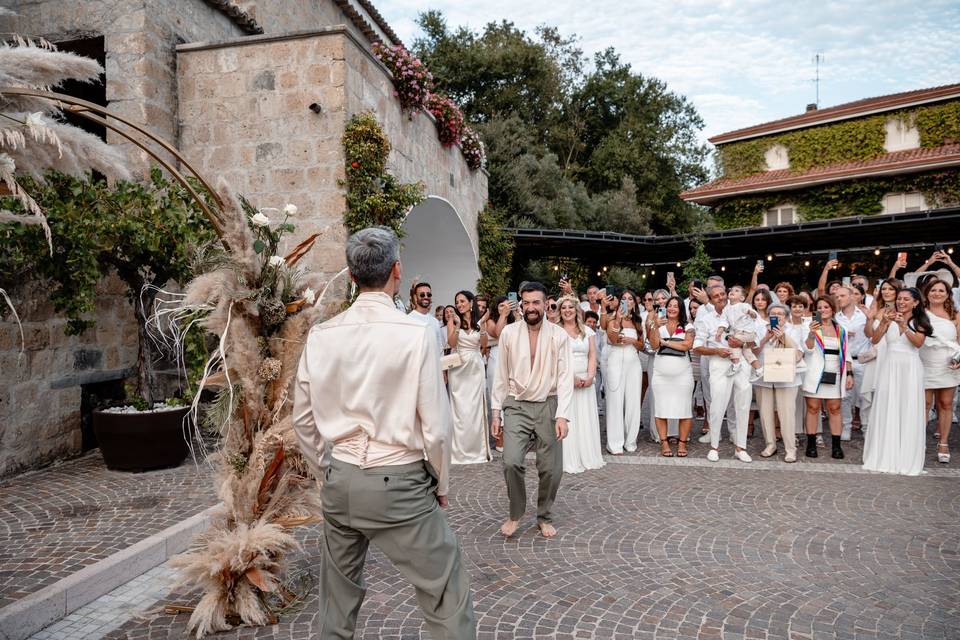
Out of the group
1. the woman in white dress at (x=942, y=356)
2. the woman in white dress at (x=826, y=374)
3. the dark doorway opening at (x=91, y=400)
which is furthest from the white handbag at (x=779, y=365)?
the dark doorway opening at (x=91, y=400)

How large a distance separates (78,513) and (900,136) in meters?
29.3

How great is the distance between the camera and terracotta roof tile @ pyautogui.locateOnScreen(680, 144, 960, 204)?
73.7ft

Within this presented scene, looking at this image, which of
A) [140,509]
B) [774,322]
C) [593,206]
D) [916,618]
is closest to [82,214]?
[140,509]

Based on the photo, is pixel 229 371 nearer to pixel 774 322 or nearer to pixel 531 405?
pixel 531 405

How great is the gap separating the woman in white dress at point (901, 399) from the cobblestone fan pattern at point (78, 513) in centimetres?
684

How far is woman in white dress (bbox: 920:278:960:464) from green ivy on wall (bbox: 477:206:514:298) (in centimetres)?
925

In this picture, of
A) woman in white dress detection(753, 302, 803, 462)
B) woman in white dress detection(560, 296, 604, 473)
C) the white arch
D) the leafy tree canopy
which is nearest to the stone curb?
woman in white dress detection(560, 296, 604, 473)

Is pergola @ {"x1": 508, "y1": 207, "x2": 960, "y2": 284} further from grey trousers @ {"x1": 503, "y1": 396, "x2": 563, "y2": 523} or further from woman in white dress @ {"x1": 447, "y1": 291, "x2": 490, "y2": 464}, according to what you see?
grey trousers @ {"x1": 503, "y1": 396, "x2": 563, "y2": 523}

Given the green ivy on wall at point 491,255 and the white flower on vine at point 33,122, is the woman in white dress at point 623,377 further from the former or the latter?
the green ivy on wall at point 491,255

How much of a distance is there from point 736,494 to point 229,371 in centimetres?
472

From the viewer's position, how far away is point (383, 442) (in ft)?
8.21

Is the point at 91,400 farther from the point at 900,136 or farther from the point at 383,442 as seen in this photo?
the point at 900,136

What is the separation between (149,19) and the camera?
26.4 ft

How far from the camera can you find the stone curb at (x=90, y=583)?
3436mm
